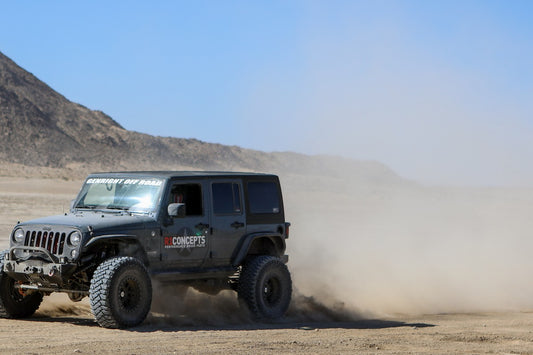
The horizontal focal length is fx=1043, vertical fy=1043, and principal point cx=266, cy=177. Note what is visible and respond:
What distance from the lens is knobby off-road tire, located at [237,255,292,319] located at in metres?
14.4

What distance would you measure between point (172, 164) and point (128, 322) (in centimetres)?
11120

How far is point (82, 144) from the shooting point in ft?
373

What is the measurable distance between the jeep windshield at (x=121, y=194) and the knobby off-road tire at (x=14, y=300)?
4.31ft

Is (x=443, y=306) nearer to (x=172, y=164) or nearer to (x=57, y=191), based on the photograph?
(x=57, y=191)

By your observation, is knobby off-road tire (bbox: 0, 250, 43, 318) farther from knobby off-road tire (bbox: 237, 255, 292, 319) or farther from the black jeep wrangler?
knobby off-road tire (bbox: 237, 255, 292, 319)

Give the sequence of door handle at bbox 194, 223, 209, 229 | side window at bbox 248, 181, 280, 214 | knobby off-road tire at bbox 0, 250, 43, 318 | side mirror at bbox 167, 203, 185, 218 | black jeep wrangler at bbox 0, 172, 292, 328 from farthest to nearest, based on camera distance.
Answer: side window at bbox 248, 181, 280, 214 → door handle at bbox 194, 223, 209, 229 → knobby off-road tire at bbox 0, 250, 43, 318 → side mirror at bbox 167, 203, 185, 218 → black jeep wrangler at bbox 0, 172, 292, 328

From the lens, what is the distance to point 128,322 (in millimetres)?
12625

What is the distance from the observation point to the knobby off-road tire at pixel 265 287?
14359mm

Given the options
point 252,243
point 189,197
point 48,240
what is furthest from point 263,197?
point 48,240

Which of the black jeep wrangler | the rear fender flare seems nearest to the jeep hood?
the black jeep wrangler

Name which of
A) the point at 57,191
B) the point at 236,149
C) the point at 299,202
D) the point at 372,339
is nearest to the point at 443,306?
the point at 372,339

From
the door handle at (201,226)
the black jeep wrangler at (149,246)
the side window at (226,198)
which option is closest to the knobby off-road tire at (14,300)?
the black jeep wrangler at (149,246)

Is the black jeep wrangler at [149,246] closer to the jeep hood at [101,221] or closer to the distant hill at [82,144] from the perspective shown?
the jeep hood at [101,221]

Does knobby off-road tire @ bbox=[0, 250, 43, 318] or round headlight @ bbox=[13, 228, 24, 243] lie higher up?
round headlight @ bbox=[13, 228, 24, 243]
